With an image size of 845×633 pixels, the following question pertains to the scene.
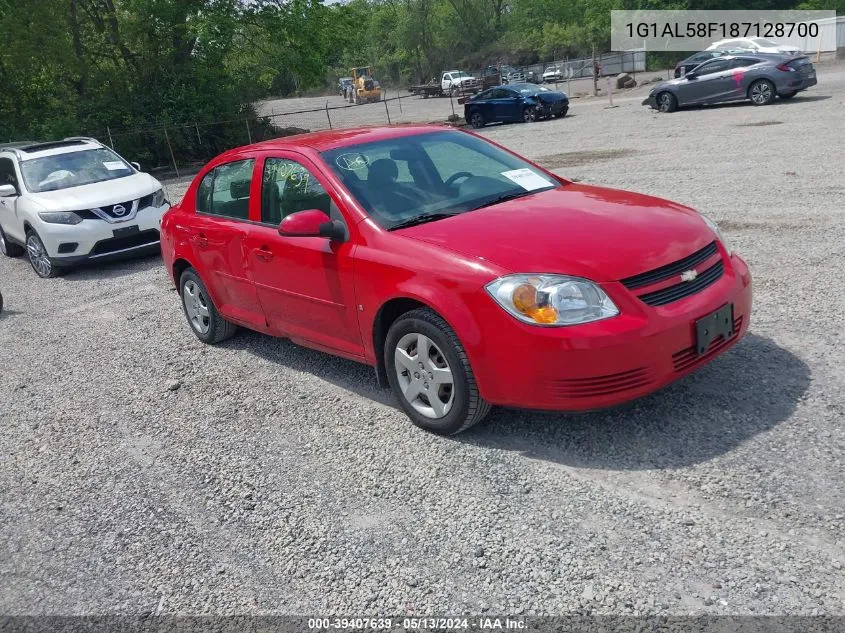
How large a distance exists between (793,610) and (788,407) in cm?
169

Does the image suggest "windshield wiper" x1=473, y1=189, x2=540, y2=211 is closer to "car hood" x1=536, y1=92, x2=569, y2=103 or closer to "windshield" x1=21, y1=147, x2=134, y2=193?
"windshield" x1=21, y1=147, x2=134, y2=193

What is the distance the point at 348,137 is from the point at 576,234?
1.96 m

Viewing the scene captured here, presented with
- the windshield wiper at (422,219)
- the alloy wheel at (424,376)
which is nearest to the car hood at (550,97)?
the windshield wiper at (422,219)

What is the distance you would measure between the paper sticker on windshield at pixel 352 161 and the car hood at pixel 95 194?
655cm

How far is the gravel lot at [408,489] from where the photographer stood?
10.3ft

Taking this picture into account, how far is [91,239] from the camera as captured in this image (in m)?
10.4

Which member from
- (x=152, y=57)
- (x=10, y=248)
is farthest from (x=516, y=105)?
(x=10, y=248)

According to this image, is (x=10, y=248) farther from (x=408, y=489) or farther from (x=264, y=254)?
(x=408, y=489)

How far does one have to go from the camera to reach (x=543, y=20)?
264ft

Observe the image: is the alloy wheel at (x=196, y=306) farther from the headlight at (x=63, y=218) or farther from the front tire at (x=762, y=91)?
the front tire at (x=762, y=91)

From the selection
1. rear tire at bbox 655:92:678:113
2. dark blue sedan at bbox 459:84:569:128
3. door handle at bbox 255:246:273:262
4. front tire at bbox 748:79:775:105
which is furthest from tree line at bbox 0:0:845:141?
door handle at bbox 255:246:273:262

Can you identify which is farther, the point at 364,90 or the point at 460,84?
the point at 364,90

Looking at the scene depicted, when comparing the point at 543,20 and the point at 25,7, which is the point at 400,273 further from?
the point at 543,20

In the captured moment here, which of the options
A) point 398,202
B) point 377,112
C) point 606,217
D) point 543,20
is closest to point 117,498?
point 398,202
